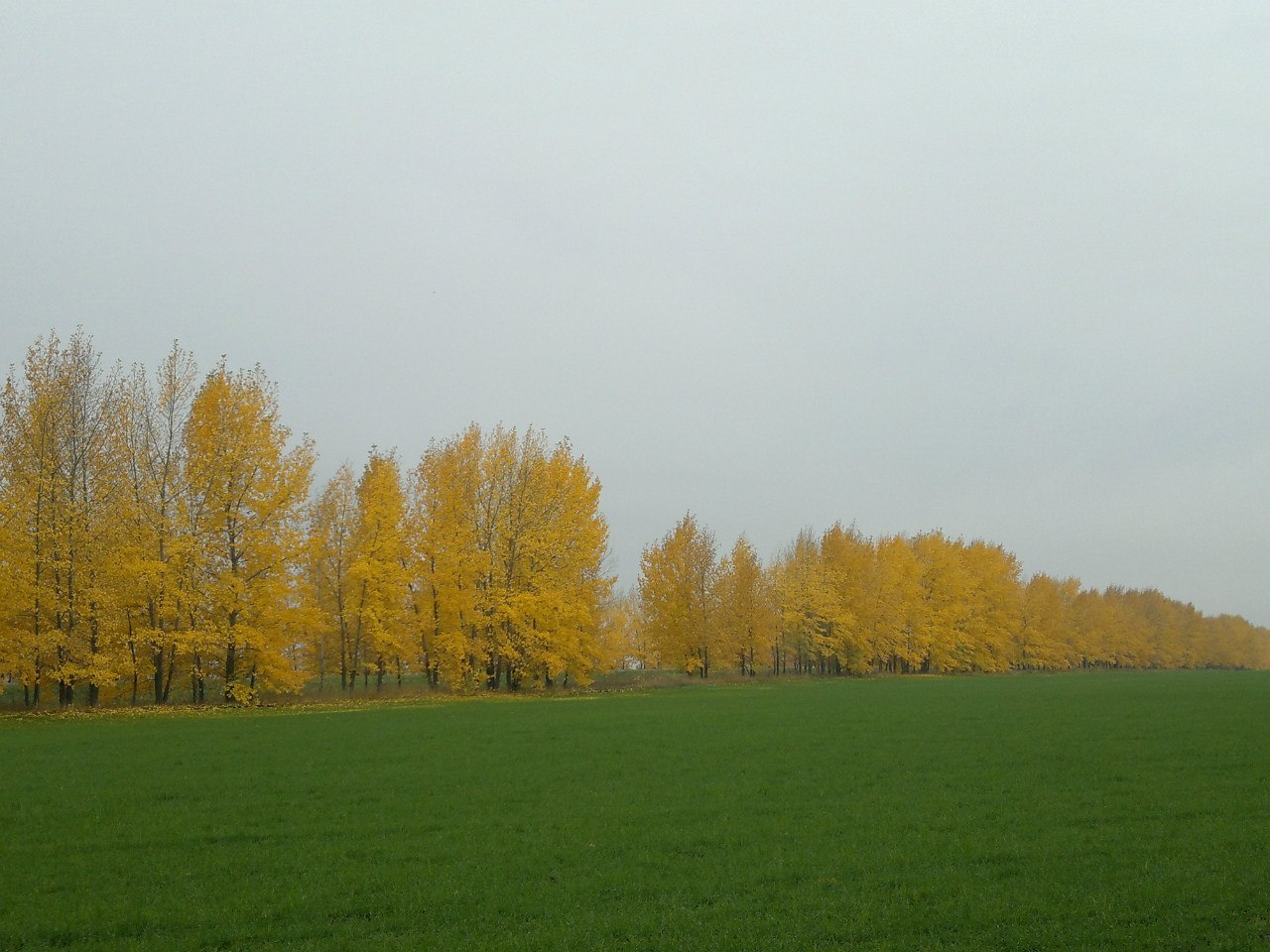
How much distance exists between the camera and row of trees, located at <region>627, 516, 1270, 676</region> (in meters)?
63.6

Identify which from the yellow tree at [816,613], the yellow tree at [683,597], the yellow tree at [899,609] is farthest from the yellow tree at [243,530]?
the yellow tree at [899,609]

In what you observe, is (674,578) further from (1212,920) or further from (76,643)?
(1212,920)

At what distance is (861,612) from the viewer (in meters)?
76.2

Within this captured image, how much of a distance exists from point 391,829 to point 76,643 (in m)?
30.1

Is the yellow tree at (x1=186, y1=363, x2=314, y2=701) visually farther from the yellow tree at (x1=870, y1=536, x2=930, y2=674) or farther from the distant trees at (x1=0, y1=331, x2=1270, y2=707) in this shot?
the yellow tree at (x1=870, y1=536, x2=930, y2=674)

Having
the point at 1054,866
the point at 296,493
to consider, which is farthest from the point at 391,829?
the point at 296,493

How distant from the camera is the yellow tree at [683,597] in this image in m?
62.4

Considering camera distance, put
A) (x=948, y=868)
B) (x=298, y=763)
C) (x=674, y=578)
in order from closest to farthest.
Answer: (x=948, y=868) < (x=298, y=763) < (x=674, y=578)

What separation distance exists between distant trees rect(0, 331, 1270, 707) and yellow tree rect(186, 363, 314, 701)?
91 mm

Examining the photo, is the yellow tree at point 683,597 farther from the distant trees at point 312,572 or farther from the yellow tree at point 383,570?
the yellow tree at point 383,570

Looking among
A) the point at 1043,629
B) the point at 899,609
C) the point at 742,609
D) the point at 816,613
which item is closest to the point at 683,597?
the point at 742,609

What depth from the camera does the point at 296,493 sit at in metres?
38.4

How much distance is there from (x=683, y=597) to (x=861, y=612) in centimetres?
2223

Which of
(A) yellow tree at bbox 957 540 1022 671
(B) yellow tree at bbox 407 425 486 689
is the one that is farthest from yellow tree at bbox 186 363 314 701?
(A) yellow tree at bbox 957 540 1022 671
